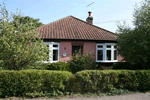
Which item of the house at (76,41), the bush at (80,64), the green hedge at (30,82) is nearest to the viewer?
the green hedge at (30,82)

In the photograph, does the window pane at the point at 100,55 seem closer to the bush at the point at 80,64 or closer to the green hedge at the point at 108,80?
the bush at the point at 80,64

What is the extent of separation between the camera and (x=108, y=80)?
20.0 ft

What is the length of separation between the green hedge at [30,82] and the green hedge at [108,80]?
2.14 feet

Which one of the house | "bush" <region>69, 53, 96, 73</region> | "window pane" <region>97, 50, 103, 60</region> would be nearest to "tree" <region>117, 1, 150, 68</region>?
"bush" <region>69, 53, 96, 73</region>

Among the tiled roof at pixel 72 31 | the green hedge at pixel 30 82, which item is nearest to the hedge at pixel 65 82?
the green hedge at pixel 30 82

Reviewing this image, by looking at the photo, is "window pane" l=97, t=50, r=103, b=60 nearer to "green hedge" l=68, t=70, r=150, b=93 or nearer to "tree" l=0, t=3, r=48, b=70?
"green hedge" l=68, t=70, r=150, b=93

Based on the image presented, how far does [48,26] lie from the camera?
13898 mm

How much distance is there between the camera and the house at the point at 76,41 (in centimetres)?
1195

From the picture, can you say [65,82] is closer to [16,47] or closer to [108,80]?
[108,80]

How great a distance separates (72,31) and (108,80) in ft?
27.4

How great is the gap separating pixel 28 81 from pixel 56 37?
685 centimetres

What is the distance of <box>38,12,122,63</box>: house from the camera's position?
11945 millimetres

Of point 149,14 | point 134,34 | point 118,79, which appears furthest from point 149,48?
point 118,79

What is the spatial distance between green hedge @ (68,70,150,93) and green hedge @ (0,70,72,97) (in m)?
0.65
